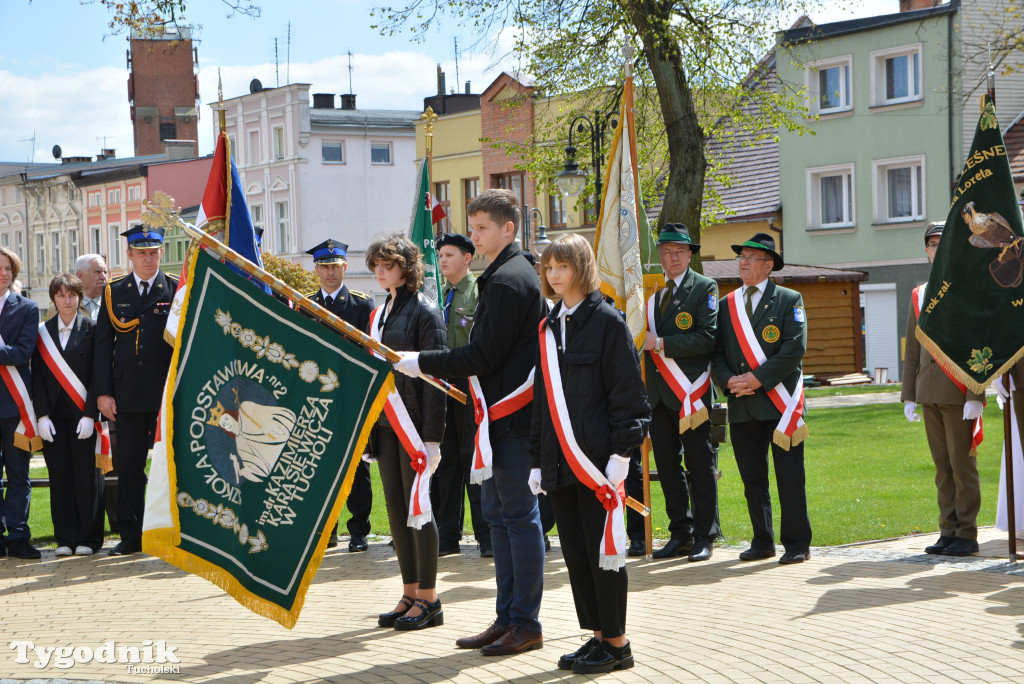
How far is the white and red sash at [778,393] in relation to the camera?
28.5 ft

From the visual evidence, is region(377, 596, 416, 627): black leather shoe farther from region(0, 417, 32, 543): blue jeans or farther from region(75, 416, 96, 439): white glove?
region(0, 417, 32, 543): blue jeans

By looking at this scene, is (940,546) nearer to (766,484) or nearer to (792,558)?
(792,558)

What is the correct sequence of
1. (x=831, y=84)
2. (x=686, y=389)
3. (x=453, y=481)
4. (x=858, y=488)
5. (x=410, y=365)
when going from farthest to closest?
1. (x=831, y=84)
2. (x=858, y=488)
3. (x=453, y=481)
4. (x=686, y=389)
5. (x=410, y=365)

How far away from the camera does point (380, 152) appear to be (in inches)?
2440

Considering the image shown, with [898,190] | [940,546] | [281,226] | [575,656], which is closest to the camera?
[575,656]

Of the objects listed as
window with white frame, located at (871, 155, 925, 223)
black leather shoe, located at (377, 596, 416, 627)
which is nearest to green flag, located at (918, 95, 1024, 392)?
black leather shoe, located at (377, 596, 416, 627)

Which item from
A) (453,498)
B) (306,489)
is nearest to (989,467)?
(453,498)

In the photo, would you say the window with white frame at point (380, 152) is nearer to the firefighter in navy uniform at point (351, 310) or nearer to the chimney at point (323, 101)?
the chimney at point (323, 101)

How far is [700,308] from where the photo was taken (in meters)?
9.01

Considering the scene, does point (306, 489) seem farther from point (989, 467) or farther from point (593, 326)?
point (989, 467)

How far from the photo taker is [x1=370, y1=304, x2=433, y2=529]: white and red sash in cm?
670

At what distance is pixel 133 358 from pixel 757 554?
5069mm

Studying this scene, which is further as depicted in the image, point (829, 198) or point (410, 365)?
point (829, 198)

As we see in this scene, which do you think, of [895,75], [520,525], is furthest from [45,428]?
[895,75]
